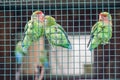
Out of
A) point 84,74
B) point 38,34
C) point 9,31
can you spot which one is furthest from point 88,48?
point 9,31

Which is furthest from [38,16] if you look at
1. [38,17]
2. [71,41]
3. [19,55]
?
[19,55]

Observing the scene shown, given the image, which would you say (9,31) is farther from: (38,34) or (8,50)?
(38,34)

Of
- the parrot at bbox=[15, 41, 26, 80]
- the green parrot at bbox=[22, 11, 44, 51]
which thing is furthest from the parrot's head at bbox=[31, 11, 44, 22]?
the parrot at bbox=[15, 41, 26, 80]

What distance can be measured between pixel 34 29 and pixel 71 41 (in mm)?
228

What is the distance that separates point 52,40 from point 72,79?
45 cm

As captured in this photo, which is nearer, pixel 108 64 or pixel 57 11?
pixel 57 11

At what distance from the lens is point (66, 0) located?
167 centimetres

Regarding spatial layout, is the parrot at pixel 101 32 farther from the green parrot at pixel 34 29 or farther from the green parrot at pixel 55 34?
the green parrot at pixel 34 29

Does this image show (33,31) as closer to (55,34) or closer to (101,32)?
(55,34)

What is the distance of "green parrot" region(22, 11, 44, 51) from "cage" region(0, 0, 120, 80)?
0.28 ft

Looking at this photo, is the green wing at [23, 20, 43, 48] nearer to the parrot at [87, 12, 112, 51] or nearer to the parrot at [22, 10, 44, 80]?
the parrot at [22, 10, 44, 80]

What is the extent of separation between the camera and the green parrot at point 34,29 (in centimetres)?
149

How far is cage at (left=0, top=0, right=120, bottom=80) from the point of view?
1.62m

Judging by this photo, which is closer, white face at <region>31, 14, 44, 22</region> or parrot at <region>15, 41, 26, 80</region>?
white face at <region>31, 14, 44, 22</region>
